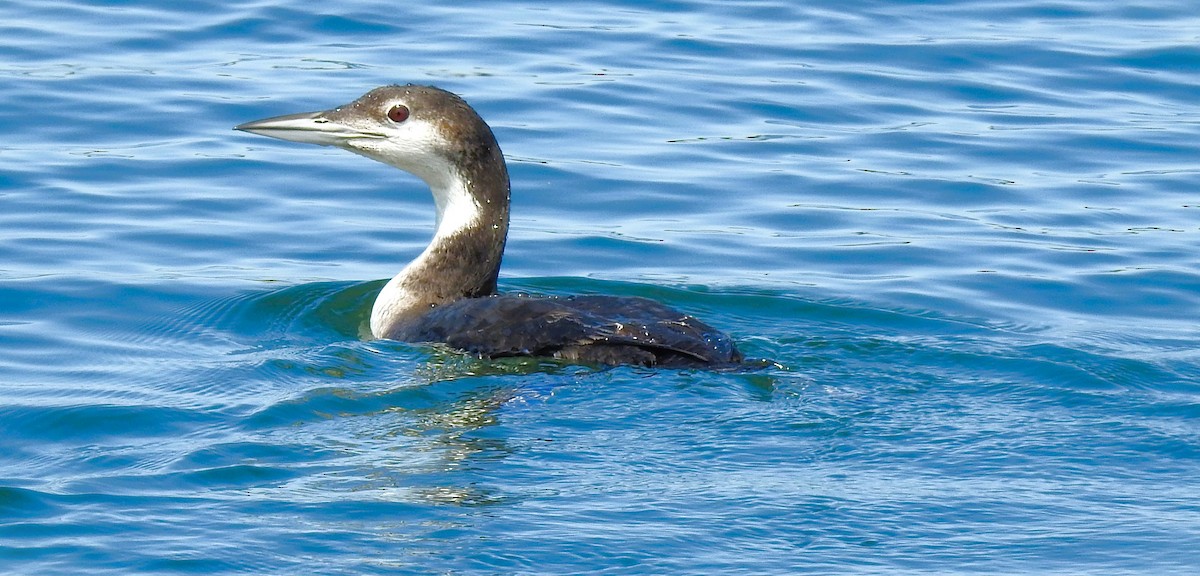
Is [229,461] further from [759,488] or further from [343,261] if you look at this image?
[343,261]

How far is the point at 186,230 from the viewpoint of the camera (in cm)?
973

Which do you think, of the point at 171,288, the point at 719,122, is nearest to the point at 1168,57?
the point at 719,122

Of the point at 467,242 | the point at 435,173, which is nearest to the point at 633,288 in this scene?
the point at 467,242

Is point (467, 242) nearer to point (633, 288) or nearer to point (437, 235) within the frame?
point (437, 235)

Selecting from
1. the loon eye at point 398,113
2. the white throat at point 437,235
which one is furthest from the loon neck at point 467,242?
the loon eye at point 398,113

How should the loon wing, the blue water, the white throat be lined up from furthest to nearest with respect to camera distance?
the white throat
the loon wing
the blue water

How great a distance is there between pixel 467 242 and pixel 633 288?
1007 mm

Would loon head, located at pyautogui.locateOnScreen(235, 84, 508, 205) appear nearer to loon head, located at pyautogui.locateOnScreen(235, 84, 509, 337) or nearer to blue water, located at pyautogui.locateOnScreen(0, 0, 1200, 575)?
loon head, located at pyautogui.locateOnScreen(235, 84, 509, 337)

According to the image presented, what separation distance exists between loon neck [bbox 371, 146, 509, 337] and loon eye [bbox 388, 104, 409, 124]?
0.90ft

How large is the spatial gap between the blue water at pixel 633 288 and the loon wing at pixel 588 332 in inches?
3.8

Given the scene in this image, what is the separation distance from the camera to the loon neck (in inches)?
324

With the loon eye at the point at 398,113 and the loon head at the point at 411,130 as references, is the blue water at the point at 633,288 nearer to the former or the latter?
the loon head at the point at 411,130

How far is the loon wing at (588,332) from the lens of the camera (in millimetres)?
7043

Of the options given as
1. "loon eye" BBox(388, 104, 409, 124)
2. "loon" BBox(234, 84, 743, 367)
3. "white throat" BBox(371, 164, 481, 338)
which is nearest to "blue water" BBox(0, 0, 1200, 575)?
"white throat" BBox(371, 164, 481, 338)
